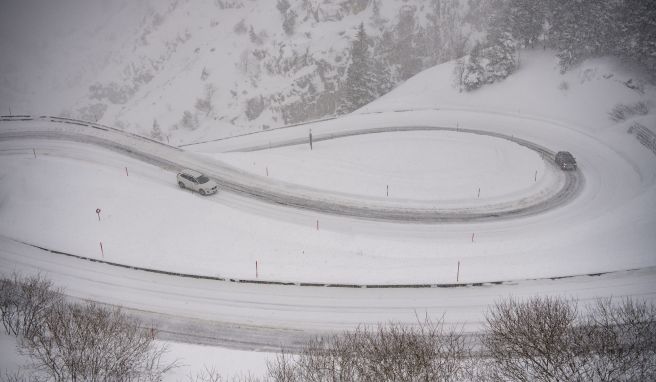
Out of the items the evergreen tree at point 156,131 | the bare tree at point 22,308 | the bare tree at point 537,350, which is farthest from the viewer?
the evergreen tree at point 156,131

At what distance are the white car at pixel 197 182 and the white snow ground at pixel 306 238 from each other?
33.9 inches

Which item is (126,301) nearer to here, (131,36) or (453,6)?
(453,6)

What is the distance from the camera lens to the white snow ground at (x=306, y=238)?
24.0m

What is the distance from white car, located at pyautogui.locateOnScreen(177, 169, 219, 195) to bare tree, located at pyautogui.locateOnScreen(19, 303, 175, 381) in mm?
18686

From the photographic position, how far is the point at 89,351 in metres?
14.5

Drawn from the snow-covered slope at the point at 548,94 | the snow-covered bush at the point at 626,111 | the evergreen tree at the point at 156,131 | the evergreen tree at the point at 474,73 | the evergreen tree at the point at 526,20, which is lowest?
the snow-covered bush at the point at 626,111

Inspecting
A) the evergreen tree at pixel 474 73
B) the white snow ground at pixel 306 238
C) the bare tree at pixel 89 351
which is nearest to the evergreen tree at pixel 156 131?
the white snow ground at pixel 306 238

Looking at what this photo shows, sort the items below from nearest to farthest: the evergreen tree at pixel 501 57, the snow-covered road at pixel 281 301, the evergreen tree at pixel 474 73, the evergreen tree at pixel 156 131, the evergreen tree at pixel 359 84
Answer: the snow-covered road at pixel 281 301 < the evergreen tree at pixel 501 57 < the evergreen tree at pixel 474 73 < the evergreen tree at pixel 359 84 < the evergreen tree at pixel 156 131

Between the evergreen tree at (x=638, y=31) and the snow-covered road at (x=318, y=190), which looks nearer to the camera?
the snow-covered road at (x=318, y=190)

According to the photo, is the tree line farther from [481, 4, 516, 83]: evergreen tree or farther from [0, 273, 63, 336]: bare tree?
[481, 4, 516, 83]: evergreen tree

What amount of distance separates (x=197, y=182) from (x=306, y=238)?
36.7 ft

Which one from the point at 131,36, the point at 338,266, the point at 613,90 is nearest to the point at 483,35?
the point at 613,90

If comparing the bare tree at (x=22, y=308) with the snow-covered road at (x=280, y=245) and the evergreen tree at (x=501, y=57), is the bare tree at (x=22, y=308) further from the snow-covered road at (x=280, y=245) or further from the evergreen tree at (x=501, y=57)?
the evergreen tree at (x=501, y=57)

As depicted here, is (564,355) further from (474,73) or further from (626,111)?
(474,73)
